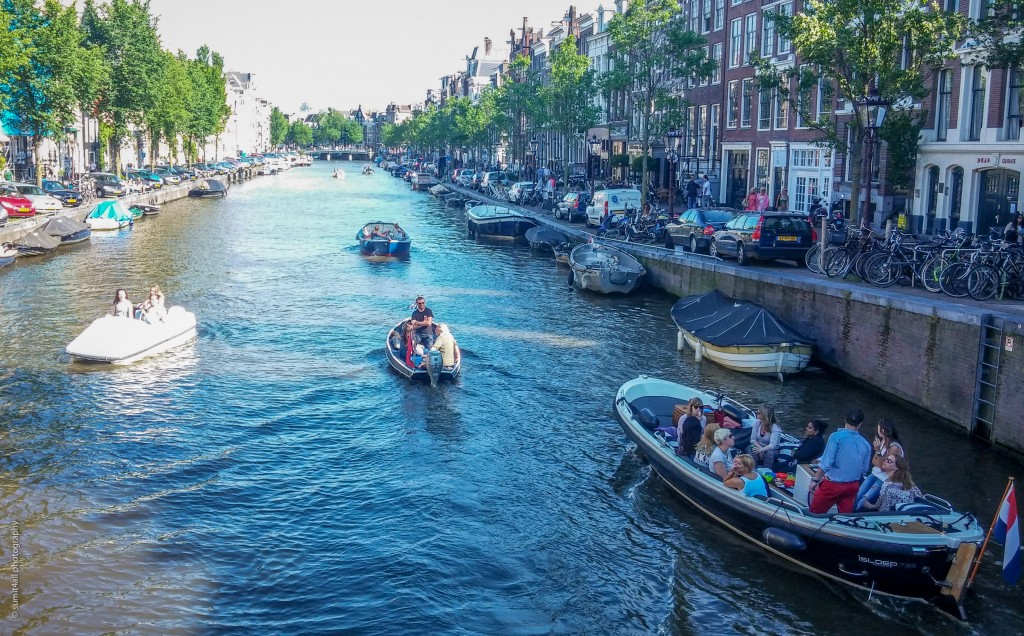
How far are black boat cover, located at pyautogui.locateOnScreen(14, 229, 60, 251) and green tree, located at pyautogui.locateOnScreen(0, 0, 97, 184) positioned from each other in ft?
49.3

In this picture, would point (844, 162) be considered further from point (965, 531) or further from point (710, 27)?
point (965, 531)

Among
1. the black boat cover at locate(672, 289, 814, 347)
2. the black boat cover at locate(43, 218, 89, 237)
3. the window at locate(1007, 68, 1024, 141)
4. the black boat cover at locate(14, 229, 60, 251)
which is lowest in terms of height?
the black boat cover at locate(672, 289, 814, 347)

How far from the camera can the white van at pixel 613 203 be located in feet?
154

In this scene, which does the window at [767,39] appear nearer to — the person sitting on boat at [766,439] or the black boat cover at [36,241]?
the black boat cover at [36,241]

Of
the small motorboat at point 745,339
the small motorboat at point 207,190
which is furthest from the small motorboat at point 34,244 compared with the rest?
the small motorboat at point 207,190

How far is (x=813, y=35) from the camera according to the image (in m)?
29.8

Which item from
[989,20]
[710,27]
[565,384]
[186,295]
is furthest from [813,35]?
[710,27]

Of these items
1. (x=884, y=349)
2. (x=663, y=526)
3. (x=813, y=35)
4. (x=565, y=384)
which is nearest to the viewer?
(x=663, y=526)

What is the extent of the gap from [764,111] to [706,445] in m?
39.6

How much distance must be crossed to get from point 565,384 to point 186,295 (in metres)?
17.1

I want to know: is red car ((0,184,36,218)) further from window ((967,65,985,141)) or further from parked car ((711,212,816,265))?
window ((967,65,985,141))

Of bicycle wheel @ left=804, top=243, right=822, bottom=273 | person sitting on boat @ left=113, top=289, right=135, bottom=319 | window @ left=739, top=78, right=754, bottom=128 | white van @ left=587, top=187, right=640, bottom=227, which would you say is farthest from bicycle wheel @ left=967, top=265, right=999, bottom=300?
window @ left=739, top=78, right=754, bottom=128

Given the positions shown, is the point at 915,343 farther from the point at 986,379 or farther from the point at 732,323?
the point at 732,323

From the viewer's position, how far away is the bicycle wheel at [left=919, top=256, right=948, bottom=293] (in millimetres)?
22328
